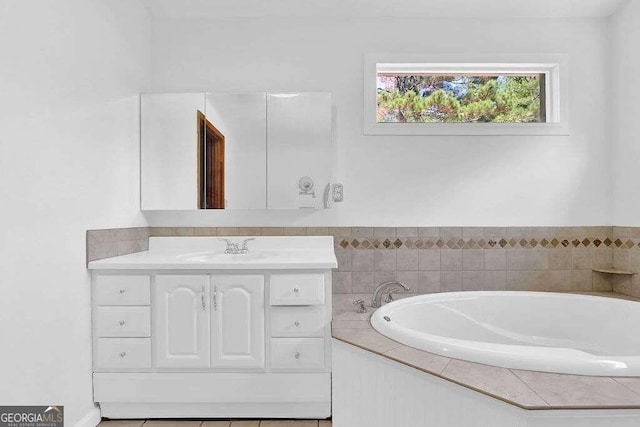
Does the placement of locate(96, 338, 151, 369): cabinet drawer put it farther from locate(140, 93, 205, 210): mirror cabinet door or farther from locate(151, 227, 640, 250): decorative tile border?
locate(151, 227, 640, 250): decorative tile border

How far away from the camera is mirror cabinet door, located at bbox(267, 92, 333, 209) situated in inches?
104

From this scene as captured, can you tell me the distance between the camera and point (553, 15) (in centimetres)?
272

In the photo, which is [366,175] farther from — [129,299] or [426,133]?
[129,299]

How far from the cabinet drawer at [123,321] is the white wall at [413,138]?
2.52 ft

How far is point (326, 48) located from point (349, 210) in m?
1.10

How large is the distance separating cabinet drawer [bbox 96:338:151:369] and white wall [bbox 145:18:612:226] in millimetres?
873

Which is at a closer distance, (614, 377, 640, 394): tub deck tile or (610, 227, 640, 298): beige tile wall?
(614, 377, 640, 394): tub deck tile

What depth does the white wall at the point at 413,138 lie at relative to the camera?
8.98 ft

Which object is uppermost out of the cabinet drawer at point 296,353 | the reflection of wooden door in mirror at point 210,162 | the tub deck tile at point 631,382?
the reflection of wooden door in mirror at point 210,162

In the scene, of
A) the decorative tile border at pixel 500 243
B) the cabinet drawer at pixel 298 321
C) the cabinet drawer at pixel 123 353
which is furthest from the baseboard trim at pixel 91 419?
the decorative tile border at pixel 500 243

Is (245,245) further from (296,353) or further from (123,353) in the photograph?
(123,353)

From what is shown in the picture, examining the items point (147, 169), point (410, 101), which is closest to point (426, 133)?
point (410, 101)

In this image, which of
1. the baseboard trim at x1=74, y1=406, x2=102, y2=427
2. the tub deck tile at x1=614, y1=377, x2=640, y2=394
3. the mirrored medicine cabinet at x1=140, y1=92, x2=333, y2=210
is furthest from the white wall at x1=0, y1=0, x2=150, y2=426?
the tub deck tile at x1=614, y1=377, x2=640, y2=394

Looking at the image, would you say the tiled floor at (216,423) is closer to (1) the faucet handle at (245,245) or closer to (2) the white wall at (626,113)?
(1) the faucet handle at (245,245)
